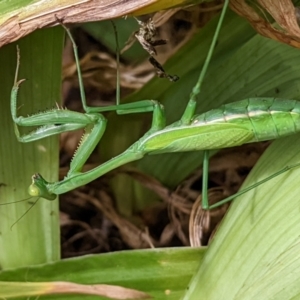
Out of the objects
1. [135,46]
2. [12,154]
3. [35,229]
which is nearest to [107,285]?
[35,229]

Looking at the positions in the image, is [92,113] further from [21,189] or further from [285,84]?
[285,84]

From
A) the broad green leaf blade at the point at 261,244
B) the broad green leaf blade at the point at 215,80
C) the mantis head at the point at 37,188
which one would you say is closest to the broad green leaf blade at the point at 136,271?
the broad green leaf blade at the point at 261,244

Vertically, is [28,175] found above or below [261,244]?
above

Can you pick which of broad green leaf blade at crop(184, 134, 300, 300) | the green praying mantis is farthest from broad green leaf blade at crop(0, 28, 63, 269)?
broad green leaf blade at crop(184, 134, 300, 300)

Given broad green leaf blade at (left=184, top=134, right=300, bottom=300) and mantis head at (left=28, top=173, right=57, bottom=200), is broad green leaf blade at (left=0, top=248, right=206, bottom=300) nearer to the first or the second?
broad green leaf blade at (left=184, top=134, right=300, bottom=300)

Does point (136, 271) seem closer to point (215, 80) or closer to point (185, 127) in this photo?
point (185, 127)

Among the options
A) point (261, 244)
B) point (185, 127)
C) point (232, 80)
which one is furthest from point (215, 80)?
point (261, 244)
